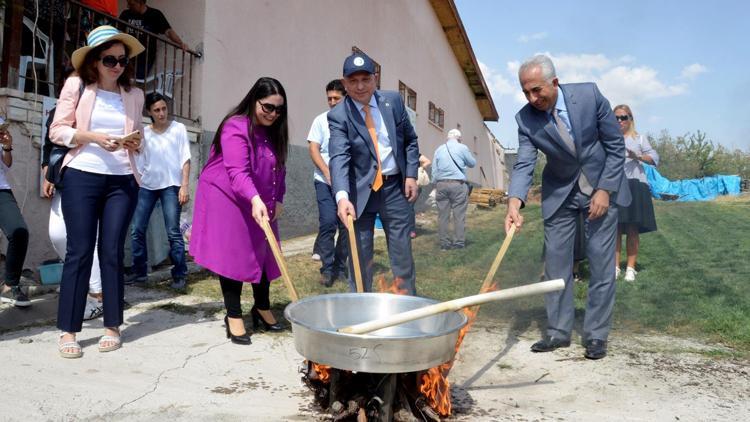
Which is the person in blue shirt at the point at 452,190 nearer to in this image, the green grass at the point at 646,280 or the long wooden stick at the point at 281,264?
the green grass at the point at 646,280

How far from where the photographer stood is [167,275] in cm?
654

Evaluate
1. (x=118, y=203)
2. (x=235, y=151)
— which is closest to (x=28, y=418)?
(x=118, y=203)

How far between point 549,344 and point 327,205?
3036 millimetres

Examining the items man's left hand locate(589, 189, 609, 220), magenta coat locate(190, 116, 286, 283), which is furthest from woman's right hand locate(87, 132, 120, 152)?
man's left hand locate(589, 189, 609, 220)

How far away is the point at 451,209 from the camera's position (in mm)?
10047

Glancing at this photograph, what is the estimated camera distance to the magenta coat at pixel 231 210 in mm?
4062

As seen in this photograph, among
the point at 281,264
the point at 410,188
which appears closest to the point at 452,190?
the point at 410,188

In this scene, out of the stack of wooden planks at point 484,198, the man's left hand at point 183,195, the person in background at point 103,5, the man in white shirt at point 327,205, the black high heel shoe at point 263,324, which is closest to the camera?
the black high heel shoe at point 263,324

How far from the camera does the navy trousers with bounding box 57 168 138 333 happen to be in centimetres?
379

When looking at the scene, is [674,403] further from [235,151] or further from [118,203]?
[118,203]

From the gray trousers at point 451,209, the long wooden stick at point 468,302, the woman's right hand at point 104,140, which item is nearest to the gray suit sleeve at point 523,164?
the long wooden stick at point 468,302

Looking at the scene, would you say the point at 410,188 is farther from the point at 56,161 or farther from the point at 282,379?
the point at 56,161

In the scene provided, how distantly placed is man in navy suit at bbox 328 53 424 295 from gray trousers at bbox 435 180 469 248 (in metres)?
5.38

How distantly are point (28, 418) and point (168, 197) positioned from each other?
3406 mm
